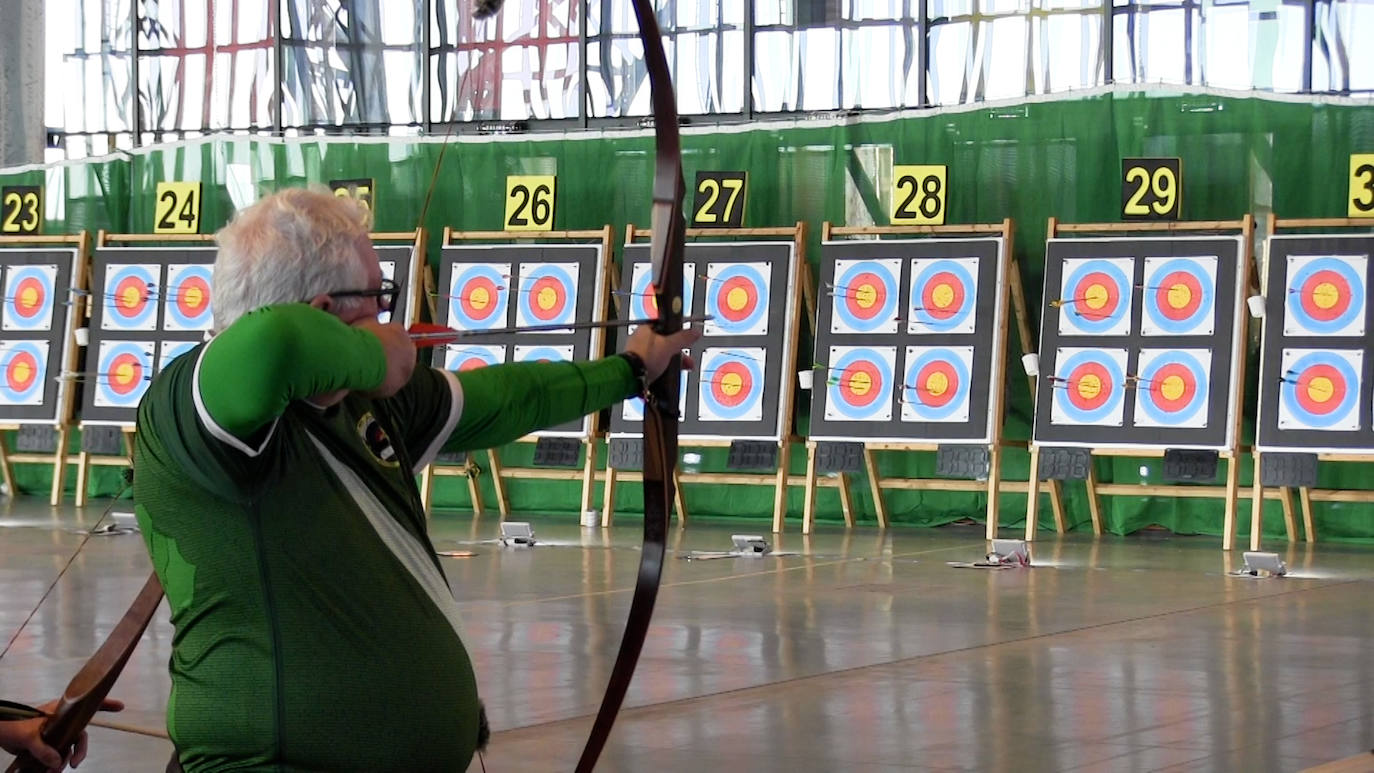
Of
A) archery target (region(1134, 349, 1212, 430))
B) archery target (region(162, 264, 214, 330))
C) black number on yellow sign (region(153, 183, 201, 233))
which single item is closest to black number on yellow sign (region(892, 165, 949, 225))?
archery target (region(1134, 349, 1212, 430))

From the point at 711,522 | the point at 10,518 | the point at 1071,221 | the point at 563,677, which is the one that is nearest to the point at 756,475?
the point at 711,522

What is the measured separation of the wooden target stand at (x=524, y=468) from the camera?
26.2 feet

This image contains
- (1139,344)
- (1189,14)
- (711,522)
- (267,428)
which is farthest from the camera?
(1189,14)

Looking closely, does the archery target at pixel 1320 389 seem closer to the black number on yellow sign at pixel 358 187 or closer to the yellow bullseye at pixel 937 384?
the yellow bullseye at pixel 937 384

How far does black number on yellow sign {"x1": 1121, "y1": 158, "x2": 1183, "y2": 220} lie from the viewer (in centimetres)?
719

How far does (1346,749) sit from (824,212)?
202 inches

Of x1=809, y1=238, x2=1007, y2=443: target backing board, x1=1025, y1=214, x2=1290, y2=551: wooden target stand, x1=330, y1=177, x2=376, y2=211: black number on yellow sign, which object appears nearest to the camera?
x1=1025, y1=214, x2=1290, y2=551: wooden target stand

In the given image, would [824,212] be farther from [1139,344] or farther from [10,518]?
[10,518]

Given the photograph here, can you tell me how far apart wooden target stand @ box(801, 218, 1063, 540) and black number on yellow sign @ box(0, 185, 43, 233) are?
4104mm

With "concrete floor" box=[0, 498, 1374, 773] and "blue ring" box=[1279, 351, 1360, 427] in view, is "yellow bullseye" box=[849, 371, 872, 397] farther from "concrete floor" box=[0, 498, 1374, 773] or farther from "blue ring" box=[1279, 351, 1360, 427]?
"blue ring" box=[1279, 351, 1360, 427]

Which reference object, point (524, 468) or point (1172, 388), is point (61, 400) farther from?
point (1172, 388)

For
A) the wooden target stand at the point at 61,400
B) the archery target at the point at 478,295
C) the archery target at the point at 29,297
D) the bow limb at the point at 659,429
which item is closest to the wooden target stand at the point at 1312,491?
the archery target at the point at 478,295

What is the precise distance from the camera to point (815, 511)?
795 cm

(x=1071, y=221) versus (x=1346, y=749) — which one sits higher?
(x=1071, y=221)
